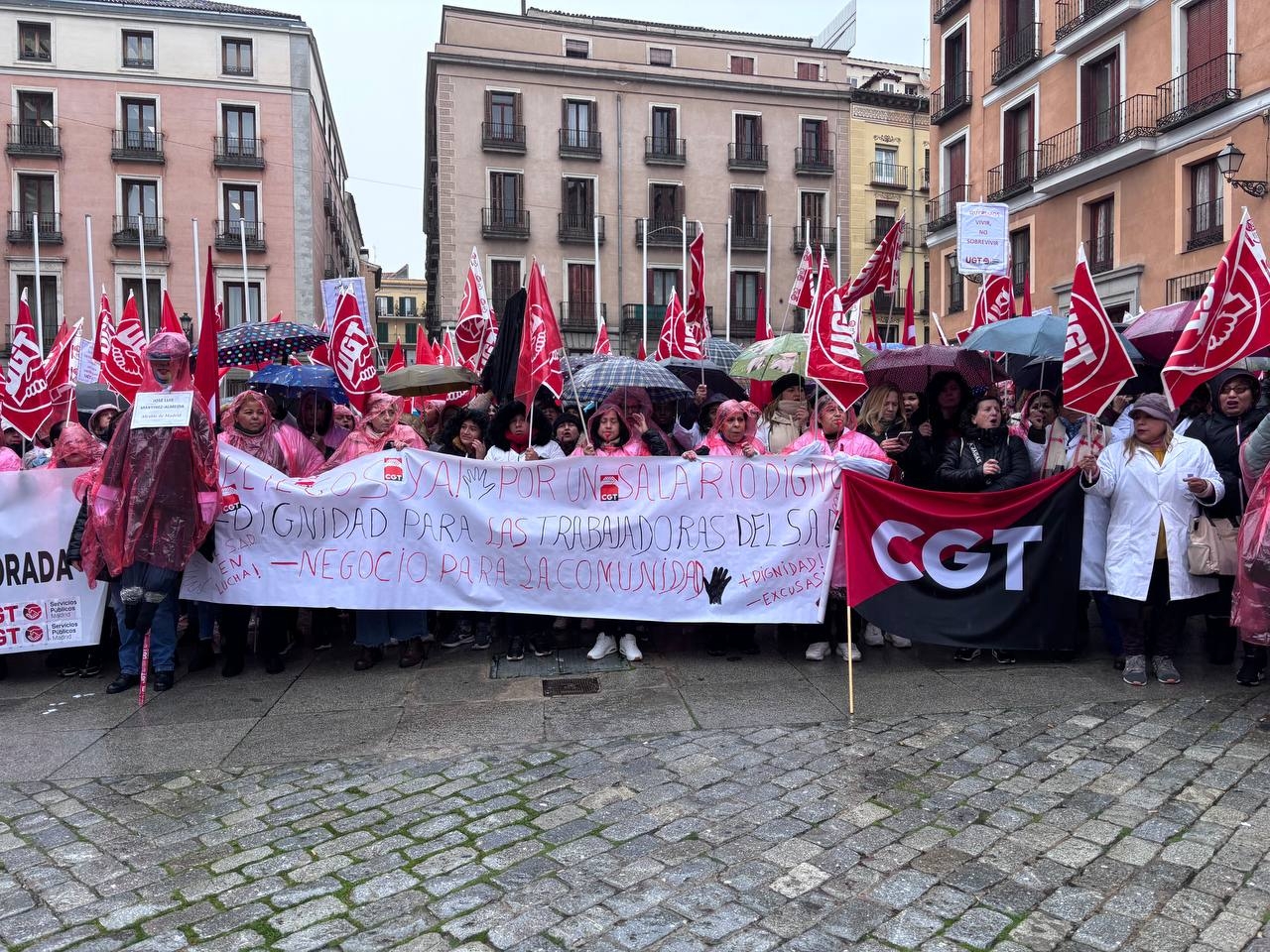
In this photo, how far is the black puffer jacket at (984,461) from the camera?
5.97m

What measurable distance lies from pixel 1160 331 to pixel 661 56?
1462 inches

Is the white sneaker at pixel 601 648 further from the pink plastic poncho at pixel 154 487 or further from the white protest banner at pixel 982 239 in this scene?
the white protest banner at pixel 982 239

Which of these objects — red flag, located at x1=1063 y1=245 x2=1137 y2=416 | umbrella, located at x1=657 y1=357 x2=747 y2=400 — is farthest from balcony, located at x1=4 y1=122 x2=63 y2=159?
red flag, located at x1=1063 y1=245 x2=1137 y2=416

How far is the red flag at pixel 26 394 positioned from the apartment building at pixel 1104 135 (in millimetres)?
16772

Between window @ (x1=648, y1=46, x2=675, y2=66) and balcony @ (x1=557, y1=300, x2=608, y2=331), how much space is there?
11322 mm

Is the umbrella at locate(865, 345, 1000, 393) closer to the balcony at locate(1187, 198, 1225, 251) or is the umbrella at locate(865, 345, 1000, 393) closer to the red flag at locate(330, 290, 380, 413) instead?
the red flag at locate(330, 290, 380, 413)

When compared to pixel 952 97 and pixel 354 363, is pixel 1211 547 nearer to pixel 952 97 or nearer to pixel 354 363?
pixel 354 363

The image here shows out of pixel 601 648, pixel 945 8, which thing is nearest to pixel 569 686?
pixel 601 648

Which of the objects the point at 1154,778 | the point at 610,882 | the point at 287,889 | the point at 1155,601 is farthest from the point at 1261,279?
the point at 287,889

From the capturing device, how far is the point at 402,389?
991 cm

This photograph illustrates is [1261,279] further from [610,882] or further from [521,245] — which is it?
[521,245]

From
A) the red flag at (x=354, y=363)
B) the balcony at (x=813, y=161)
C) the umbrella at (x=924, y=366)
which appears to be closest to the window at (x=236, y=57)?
the balcony at (x=813, y=161)

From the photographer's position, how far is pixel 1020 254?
25.0 meters

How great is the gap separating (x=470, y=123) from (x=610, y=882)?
37661mm
